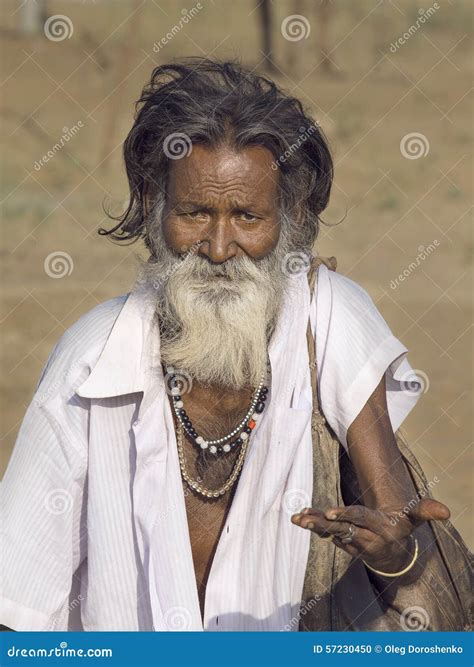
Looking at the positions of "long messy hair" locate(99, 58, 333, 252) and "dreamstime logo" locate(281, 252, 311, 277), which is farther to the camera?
"dreamstime logo" locate(281, 252, 311, 277)

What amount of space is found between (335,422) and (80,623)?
3.37 feet

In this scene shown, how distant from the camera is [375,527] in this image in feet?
11.7

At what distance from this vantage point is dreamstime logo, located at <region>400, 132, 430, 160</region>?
16847 mm

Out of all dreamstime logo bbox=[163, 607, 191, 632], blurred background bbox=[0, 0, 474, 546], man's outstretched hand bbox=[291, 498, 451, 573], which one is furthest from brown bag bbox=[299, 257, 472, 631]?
blurred background bbox=[0, 0, 474, 546]

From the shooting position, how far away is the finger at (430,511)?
344cm

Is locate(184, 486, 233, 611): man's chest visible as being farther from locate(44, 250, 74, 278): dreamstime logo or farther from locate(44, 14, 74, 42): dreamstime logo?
locate(44, 14, 74, 42): dreamstime logo

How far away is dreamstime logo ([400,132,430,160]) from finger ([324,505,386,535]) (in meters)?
13.5

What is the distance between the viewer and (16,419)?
9.71m

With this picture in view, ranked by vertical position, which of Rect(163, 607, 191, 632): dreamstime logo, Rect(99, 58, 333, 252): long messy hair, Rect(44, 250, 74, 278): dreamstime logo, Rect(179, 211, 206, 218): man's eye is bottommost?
Rect(44, 250, 74, 278): dreamstime logo
